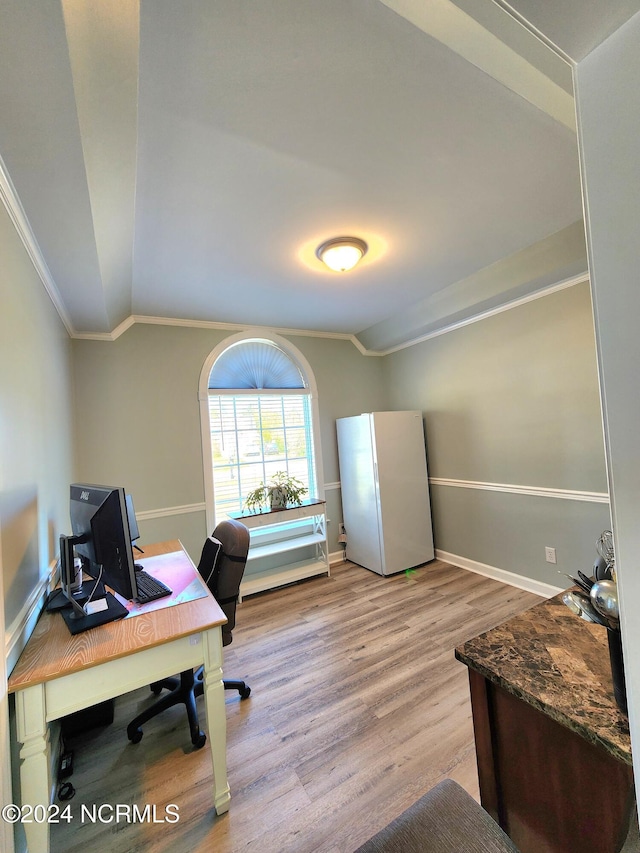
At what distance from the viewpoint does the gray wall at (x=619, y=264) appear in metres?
0.55

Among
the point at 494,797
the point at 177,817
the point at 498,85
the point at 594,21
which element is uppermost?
the point at 498,85

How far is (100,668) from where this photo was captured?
3.86 ft

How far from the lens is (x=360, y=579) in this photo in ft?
11.3

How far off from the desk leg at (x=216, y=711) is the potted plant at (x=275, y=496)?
198 centimetres

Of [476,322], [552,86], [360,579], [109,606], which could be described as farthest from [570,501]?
[109,606]

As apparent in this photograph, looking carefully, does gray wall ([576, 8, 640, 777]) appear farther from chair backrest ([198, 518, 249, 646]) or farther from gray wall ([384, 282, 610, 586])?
gray wall ([384, 282, 610, 586])

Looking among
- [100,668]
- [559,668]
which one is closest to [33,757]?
[100,668]

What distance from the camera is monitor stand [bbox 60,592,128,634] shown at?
4.46ft

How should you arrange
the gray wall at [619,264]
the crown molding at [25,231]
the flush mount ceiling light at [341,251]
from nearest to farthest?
the gray wall at [619,264]
the crown molding at [25,231]
the flush mount ceiling light at [341,251]

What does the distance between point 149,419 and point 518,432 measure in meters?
3.26

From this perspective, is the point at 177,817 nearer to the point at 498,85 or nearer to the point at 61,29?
the point at 61,29

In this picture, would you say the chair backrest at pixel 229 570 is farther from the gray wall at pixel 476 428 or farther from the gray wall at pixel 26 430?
the gray wall at pixel 476 428

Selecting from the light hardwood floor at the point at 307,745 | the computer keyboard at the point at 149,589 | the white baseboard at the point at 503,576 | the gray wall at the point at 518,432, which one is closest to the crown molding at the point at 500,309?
the gray wall at the point at 518,432

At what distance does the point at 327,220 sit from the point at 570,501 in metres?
2.68
